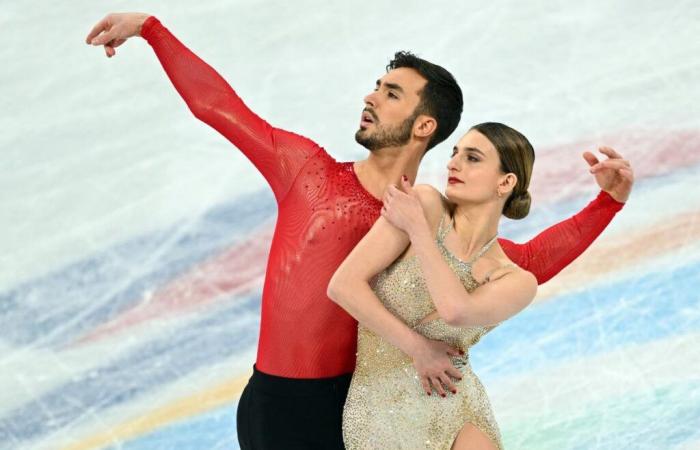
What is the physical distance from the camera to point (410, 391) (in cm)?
327

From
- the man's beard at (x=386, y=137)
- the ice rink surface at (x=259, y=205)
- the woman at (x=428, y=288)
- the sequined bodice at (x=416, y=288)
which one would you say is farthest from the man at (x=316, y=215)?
the ice rink surface at (x=259, y=205)

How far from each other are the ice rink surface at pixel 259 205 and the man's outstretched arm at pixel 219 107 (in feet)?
5.35

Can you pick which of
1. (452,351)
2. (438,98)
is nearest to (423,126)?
(438,98)

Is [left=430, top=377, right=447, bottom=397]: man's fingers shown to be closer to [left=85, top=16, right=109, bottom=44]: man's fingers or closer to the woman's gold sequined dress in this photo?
the woman's gold sequined dress

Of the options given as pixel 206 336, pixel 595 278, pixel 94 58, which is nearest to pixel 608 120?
pixel 595 278

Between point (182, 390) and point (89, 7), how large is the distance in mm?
2542

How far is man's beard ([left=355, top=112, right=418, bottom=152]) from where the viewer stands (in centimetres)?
367

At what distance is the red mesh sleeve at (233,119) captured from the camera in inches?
145

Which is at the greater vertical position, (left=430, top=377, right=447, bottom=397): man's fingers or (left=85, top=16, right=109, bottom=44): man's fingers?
(left=85, top=16, right=109, bottom=44): man's fingers

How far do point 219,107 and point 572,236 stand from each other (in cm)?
120

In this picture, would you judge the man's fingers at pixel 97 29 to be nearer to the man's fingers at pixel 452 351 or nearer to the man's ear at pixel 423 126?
the man's ear at pixel 423 126

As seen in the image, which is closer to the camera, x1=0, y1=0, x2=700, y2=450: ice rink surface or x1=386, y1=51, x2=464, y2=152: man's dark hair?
x1=386, y1=51, x2=464, y2=152: man's dark hair

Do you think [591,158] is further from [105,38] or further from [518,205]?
[105,38]

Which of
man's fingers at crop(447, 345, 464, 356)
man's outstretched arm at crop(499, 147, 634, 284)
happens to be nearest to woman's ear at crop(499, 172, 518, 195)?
man's fingers at crop(447, 345, 464, 356)
